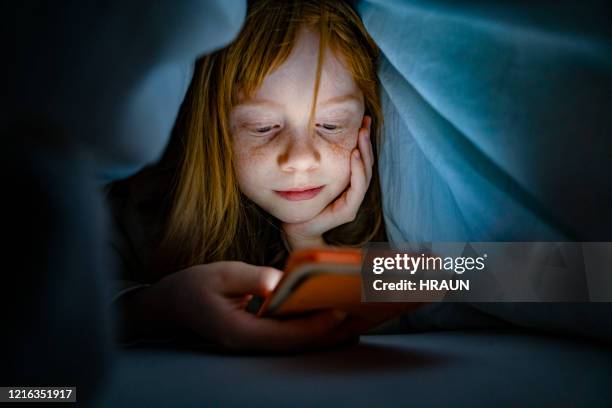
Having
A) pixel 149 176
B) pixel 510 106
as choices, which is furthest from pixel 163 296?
pixel 510 106

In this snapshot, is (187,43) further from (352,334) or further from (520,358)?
(520,358)

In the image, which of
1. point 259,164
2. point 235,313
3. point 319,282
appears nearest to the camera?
point 319,282

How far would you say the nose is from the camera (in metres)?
0.65

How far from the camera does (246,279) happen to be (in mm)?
587

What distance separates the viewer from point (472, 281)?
0.62 m

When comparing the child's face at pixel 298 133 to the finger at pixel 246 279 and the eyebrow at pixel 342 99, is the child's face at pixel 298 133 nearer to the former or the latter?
the eyebrow at pixel 342 99

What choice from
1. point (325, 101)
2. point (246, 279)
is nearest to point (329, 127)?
point (325, 101)

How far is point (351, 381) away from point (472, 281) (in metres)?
0.22

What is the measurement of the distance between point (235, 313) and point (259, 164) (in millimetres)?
187

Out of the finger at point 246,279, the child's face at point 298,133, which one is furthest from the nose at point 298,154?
the finger at point 246,279

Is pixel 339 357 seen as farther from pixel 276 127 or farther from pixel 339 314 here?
pixel 276 127

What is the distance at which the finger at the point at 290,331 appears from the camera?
21.4 inches

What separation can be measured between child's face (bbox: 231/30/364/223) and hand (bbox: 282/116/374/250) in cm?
1

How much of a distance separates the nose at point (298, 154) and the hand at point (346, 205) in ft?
0.23
